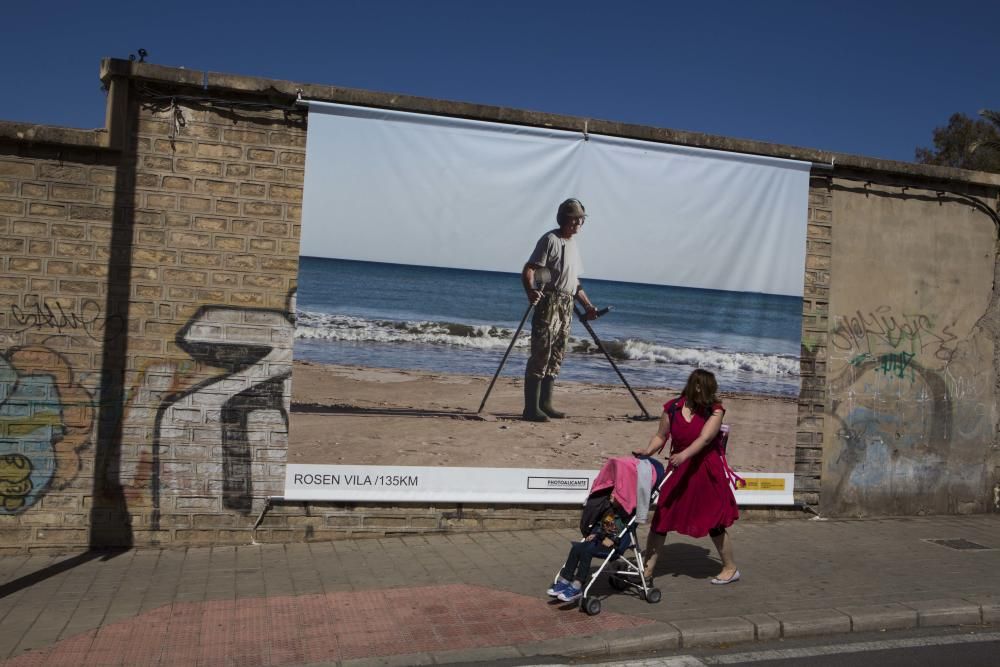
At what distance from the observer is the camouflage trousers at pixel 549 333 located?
28.7 ft

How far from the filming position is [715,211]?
938cm

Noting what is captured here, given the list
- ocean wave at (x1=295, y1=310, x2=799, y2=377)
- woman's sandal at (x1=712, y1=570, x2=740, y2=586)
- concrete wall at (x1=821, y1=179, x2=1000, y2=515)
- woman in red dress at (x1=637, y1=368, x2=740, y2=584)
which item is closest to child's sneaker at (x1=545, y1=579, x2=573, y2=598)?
woman in red dress at (x1=637, y1=368, x2=740, y2=584)

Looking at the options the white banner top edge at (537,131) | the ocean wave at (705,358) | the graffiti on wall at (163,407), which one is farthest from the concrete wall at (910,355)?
the graffiti on wall at (163,407)

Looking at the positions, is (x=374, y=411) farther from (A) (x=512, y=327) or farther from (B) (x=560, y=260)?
(B) (x=560, y=260)

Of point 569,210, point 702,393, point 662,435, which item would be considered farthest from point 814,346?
point 662,435

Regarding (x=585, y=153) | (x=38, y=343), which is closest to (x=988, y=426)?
(x=585, y=153)

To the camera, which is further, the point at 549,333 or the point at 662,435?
the point at 549,333

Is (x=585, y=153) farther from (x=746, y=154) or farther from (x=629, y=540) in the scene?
(x=629, y=540)

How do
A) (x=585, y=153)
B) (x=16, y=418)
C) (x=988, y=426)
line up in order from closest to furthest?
(x=16, y=418) → (x=585, y=153) → (x=988, y=426)

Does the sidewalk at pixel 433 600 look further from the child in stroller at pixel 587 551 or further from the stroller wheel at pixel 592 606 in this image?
the child in stroller at pixel 587 551

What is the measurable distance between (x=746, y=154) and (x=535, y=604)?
552 cm

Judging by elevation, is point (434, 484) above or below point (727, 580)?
above

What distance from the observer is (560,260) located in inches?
349

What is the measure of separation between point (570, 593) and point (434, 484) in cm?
257
